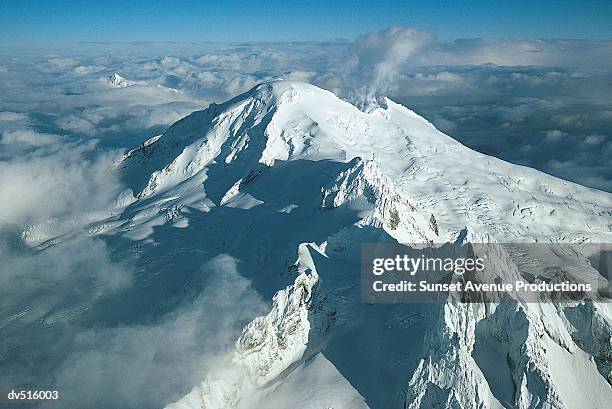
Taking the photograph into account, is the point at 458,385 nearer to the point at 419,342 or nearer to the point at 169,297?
the point at 419,342

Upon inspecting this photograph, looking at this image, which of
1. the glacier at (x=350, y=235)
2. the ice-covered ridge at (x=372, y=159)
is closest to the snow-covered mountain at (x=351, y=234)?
the glacier at (x=350, y=235)

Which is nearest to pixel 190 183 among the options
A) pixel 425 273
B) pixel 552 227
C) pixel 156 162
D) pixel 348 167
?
pixel 156 162

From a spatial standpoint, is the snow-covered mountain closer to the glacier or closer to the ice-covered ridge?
the glacier

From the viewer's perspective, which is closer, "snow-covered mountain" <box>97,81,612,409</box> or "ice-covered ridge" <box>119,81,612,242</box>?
"snow-covered mountain" <box>97,81,612,409</box>

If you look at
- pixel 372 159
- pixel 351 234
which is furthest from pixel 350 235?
pixel 372 159

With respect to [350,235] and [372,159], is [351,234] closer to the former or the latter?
[350,235]

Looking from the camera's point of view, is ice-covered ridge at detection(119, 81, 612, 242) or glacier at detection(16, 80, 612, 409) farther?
ice-covered ridge at detection(119, 81, 612, 242)

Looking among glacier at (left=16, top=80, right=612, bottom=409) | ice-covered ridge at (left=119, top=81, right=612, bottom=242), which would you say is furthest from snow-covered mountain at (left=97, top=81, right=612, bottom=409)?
ice-covered ridge at (left=119, top=81, right=612, bottom=242)

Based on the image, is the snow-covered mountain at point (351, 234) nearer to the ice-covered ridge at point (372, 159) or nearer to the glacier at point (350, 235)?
the glacier at point (350, 235)
